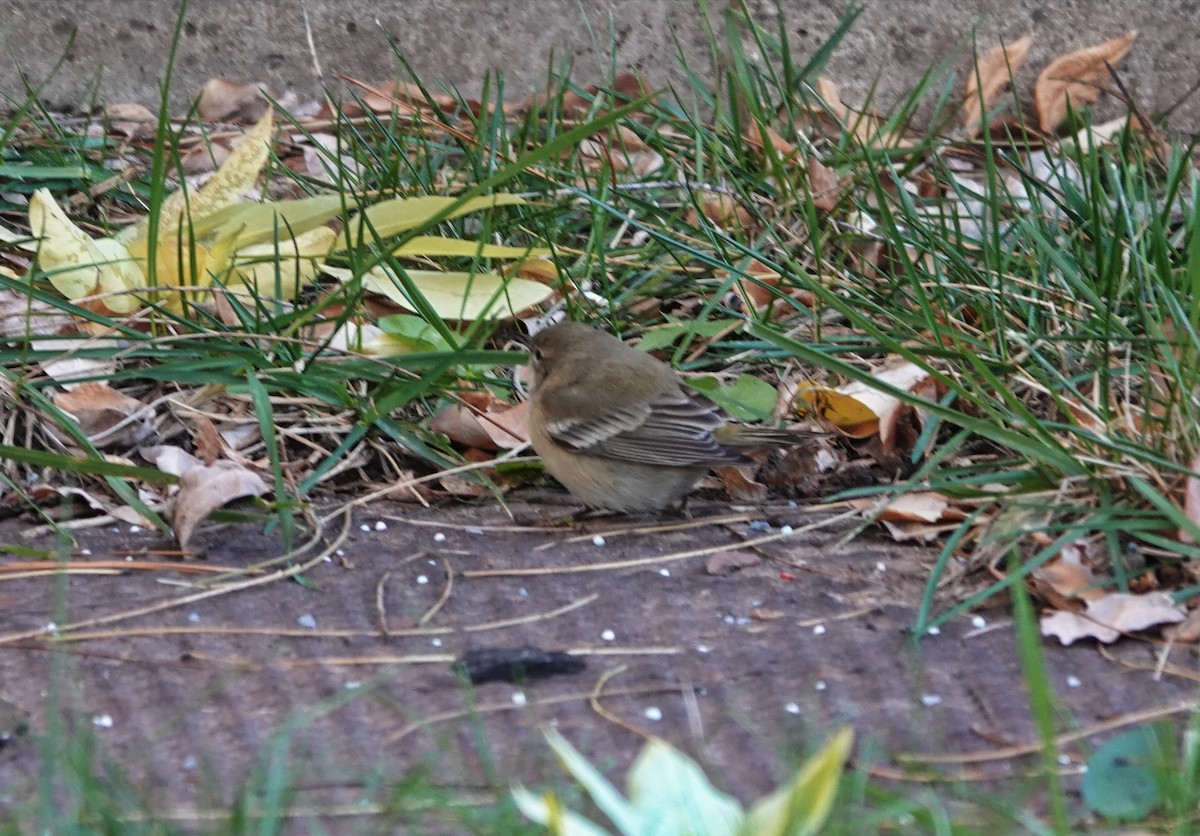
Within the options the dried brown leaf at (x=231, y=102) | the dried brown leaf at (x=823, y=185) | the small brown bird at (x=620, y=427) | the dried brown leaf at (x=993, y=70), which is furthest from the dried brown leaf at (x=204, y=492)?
the dried brown leaf at (x=993, y=70)

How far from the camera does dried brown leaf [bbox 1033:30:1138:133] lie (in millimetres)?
5375

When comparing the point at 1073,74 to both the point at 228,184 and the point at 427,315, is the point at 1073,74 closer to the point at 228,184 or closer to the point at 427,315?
the point at 427,315

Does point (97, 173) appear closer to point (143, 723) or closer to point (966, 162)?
point (143, 723)

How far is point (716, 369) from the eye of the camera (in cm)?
438

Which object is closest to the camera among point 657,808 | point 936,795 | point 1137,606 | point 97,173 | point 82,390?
point 657,808

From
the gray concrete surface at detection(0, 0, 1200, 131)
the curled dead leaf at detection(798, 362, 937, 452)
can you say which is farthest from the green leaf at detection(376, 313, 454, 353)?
the gray concrete surface at detection(0, 0, 1200, 131)

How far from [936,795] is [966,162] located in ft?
12.6

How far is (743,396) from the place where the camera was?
4121 millimetres

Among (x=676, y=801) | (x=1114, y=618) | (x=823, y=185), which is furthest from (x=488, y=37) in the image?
(x=676, y=801)

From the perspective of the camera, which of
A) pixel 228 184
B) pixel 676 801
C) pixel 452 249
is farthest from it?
pixel 228 184

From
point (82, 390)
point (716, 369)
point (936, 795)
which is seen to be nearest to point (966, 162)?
point (716, 369)

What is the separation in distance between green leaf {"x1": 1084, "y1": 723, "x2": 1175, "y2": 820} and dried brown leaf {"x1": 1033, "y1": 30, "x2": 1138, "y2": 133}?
3636 millimetres

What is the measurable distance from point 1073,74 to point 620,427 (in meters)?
2.63

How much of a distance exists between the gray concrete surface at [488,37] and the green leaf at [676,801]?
4.01 meters
